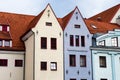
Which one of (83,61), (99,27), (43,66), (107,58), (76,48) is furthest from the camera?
(99,27)

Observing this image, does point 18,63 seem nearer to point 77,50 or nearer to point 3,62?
point 3,62

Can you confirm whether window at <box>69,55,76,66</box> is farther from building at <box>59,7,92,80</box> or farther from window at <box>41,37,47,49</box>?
window at <box>41,37,47,49</box>

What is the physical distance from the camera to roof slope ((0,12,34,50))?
61622 millimetres

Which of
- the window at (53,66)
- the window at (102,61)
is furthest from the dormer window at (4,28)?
the window at (102,61)

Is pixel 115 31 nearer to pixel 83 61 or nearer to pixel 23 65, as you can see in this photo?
pixel 83 61

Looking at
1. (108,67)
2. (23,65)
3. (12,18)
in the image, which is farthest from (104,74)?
(12,18)

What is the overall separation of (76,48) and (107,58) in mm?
6391

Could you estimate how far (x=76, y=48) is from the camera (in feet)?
200

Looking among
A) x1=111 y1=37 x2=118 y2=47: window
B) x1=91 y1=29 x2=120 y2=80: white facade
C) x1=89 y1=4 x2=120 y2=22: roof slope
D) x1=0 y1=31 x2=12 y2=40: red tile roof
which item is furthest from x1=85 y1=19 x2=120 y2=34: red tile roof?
x1=0 y1=31 x2=12 y2=40: red tile roof

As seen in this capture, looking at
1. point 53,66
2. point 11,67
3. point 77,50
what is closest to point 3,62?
point 11,67

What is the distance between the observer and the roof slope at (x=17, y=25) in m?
61.6

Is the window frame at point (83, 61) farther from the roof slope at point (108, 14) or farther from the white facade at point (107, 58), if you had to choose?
the roof slope at point (108, 14)

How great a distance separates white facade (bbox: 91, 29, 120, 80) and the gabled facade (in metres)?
6.88

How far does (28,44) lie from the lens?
60.2 m
